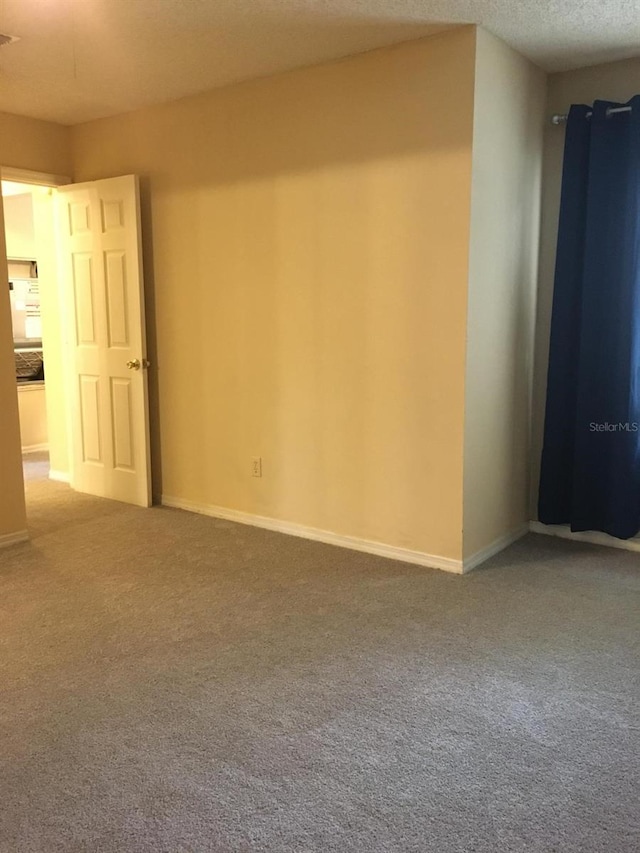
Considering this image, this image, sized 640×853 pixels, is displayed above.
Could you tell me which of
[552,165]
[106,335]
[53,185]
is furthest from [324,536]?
[53,185]

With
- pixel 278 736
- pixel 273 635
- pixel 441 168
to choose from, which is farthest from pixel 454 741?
pixel 441 168

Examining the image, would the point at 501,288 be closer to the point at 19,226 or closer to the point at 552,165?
the point at 552,165

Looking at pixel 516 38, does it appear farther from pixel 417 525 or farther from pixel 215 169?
pixel 417 525

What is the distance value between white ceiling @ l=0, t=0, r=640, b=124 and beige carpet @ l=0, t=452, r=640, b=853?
241 centimetres

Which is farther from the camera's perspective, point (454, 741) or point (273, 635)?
point (273, 635)

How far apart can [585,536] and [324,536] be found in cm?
141

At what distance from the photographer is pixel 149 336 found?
463 cm

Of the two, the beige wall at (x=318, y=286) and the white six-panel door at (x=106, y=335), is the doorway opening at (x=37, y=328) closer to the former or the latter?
the white six-panel door at (x=106, y=335)

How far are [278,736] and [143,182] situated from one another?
11.4 ft

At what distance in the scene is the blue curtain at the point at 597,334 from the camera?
356 cm

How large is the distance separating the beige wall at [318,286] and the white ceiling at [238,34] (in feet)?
0.62

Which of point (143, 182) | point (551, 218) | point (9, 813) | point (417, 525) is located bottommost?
point (9, 813)

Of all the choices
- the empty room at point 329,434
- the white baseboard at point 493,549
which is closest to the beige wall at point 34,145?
the empty room at point 329,434

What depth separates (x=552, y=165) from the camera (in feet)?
12.6
